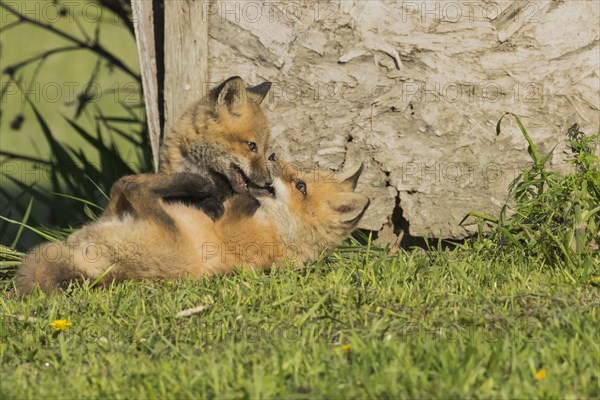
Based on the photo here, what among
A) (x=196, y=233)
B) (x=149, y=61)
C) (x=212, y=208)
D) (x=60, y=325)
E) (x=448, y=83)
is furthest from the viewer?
(x=149, y=61)

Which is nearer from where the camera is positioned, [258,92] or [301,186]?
[301,186]

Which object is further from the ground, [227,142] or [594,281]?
[227,142]

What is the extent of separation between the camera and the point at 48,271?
208 inches

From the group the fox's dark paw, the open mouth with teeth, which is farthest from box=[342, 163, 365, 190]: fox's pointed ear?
the fox's dark paw

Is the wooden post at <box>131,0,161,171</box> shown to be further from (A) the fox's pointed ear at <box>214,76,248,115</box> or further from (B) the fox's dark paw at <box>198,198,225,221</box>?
(B) the fox's dark paw at <box>198,198,225,221</box>

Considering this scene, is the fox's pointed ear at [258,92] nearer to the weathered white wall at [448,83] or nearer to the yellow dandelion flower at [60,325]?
the weathered white wall at [448,83]

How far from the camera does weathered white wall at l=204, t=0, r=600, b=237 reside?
251 inches

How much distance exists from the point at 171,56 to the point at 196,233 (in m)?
1.88

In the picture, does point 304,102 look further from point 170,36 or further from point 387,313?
point 387,313

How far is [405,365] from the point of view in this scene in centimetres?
355

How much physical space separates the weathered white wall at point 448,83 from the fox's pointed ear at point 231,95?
2.11 feet

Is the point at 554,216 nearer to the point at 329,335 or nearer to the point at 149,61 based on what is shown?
the point at 329,335

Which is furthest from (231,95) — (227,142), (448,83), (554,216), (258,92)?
(554,216)

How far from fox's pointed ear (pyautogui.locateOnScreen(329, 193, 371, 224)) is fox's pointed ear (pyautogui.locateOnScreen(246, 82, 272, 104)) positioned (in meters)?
0.89
